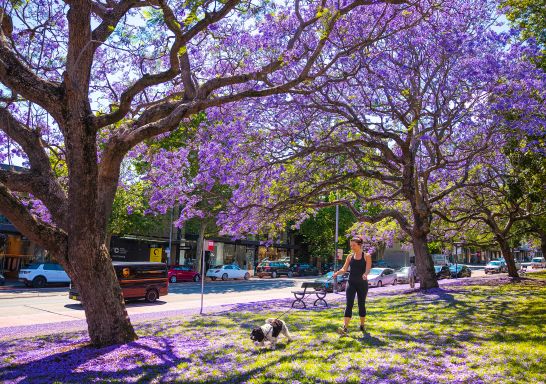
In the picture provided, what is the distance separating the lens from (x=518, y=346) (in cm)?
686

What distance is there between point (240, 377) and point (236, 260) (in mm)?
48250

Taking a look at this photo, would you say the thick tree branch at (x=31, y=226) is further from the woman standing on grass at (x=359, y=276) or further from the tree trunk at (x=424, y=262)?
the tree trunk at (x=424, y=262)

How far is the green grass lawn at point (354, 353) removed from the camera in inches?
216

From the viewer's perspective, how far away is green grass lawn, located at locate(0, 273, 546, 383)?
216 inches

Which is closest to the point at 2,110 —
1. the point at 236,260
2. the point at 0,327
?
the point at 0,327

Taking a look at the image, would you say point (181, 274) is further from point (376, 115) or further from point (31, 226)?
point (31, 226)

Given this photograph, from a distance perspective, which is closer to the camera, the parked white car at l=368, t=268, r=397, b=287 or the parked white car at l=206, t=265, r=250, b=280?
the parked white car at l=368, t=268, r=397, b=287

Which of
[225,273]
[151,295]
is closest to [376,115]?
[151,295]

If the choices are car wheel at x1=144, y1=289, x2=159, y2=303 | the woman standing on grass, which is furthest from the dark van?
the woman standing on grass

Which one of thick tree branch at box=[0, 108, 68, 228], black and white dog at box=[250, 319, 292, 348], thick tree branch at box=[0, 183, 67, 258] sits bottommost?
black and white dog at box=[250, 319, 292, 348]

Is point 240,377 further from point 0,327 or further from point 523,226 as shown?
point 523,226

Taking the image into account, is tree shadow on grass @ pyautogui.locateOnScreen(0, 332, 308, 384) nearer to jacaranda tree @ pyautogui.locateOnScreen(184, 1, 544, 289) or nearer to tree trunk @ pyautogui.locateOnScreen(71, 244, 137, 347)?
tree trunk @ pyautogui.locateOnScreen(71, 244, 137, 347)

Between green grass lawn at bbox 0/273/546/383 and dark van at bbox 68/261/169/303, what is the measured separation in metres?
9.33

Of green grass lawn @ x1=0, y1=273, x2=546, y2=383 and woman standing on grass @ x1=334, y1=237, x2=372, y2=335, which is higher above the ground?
woman standing on grass @ x1=334, y1=237, x2=372, y2=335
